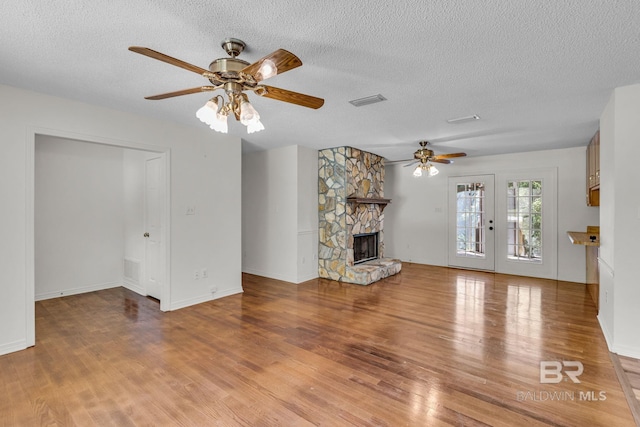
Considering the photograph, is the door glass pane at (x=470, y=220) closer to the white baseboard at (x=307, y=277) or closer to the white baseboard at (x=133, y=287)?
the white baseboard at (x=307, y=277)

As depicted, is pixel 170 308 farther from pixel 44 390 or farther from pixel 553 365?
pixel 553 365

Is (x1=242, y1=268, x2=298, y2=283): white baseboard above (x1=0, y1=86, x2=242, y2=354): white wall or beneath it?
beneath

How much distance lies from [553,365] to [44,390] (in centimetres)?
391

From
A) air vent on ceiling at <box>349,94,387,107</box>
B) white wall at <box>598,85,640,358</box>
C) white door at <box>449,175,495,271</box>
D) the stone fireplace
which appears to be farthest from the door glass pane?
air vent on ceiling at <box>349,94,387,107</box>

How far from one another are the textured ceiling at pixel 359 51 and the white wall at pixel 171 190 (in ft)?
0.75

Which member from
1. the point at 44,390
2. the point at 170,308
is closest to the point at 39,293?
the point at 170,308

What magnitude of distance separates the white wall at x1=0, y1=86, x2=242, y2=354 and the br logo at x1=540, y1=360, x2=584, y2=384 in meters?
3.82

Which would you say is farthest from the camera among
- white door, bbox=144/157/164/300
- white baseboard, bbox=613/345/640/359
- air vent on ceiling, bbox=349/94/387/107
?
white door, bbox=144/157/164/300

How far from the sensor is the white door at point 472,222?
Answer: 634 cm

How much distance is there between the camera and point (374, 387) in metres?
2.29

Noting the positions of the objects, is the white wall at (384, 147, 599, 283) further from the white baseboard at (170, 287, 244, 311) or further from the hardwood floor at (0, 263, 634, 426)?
the white baseboard at (170, 287, 244, 311)

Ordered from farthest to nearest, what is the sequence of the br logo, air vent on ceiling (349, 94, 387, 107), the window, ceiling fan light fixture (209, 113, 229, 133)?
the window, air vent on ceiling (349, 94, 387, 107), the br logo, ceiling fan light fixture (209, 113, 229, 133)

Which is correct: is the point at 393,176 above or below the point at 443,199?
above

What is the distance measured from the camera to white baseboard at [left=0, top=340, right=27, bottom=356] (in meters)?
2.79
